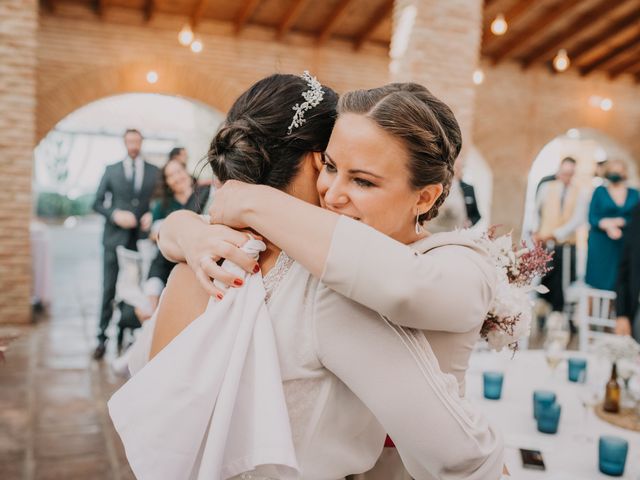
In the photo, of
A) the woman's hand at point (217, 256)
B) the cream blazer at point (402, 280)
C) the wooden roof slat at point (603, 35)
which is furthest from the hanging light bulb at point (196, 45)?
the cream blazer at point (402, 280)

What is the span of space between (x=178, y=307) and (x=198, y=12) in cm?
826

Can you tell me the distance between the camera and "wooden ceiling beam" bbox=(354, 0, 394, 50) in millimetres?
→ 8938

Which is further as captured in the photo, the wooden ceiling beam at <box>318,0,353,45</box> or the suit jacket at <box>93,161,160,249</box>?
the wooden ceiling beam at <box>318,0,353,45</box>

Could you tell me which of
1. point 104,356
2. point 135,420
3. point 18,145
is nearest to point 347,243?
point 135,420

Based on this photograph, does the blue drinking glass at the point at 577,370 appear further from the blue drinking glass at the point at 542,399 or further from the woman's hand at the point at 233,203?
the woman's hand at the point at 233,203

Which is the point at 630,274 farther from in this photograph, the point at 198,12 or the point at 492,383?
the point at 198,12

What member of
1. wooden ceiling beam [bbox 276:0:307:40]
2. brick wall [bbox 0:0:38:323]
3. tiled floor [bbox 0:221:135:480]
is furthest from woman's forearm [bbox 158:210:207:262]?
wooden ceiling beam [bbox 276:0:307:40]

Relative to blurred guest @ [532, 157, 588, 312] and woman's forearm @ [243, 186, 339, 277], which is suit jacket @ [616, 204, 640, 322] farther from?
woman's forearm @ [243, 186, 339, 277]

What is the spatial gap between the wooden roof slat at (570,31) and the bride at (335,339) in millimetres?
9603

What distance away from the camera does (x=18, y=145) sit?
5.67 meters

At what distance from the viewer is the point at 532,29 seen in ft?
31.8

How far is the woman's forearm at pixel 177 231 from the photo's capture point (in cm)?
116

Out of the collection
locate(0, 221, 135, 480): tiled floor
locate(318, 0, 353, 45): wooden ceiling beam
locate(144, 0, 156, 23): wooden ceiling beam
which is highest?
locate(318, 0, 353, 45): wooden ceiling beam

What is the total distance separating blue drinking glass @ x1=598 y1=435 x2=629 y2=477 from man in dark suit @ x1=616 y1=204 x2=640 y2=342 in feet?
6.60
